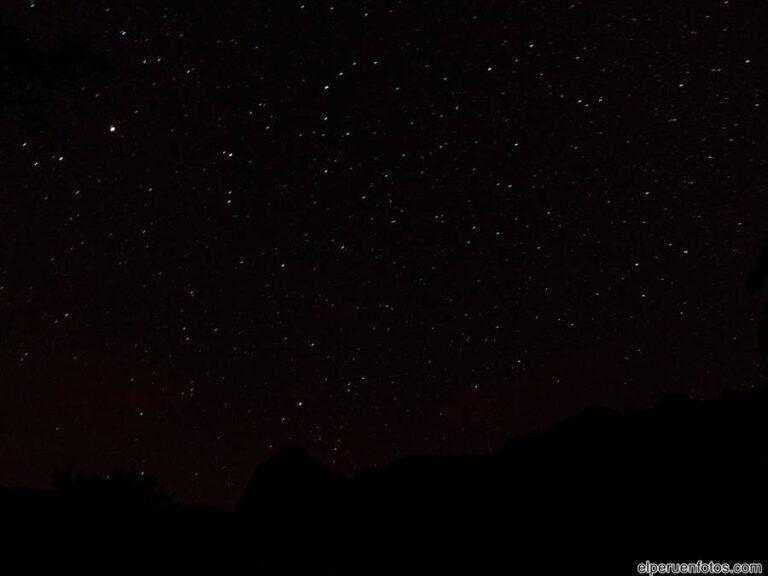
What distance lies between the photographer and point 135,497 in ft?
14.9

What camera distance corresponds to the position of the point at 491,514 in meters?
3.22

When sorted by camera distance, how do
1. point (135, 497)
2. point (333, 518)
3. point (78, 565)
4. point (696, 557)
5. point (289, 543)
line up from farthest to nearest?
point (135, 497) → point (333, 518) → point (289, 543) → point (78, 565) → point (696, 557)

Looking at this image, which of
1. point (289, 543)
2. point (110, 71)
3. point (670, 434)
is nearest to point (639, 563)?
point (670, 434)

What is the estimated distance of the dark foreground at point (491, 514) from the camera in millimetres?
2727

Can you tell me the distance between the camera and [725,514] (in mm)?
2678

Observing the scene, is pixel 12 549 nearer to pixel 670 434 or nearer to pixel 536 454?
pixel 536 454

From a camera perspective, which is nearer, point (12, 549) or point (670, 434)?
point (12, 549)

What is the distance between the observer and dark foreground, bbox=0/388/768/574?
8.95 ft

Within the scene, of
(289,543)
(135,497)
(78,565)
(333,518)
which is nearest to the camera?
(78,565)

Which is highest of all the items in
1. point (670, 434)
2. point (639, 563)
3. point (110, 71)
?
point (110, 71)

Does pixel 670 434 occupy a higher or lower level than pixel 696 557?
higher

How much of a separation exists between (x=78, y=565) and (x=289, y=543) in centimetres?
79

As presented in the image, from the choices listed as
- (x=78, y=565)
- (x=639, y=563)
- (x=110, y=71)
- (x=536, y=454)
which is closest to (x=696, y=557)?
(x=639, y=563)

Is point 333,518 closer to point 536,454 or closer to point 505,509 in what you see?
point 505,509
